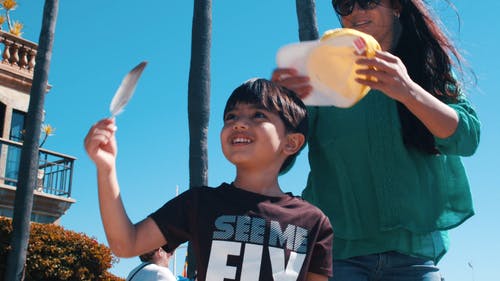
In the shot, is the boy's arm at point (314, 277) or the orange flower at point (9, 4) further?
the orange flower at point (9, 4)

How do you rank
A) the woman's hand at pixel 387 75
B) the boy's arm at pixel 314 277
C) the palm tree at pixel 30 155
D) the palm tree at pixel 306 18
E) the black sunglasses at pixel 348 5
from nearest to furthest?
the woman's hand at pixel 387 75 → the boy's arm at pixel 314 277 → the black sunglasses at pixel 348 5 → the palm tree at pixel 306 18 → the palm tree at pixel 30 155

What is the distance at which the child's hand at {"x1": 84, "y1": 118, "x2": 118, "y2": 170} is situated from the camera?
2188mm

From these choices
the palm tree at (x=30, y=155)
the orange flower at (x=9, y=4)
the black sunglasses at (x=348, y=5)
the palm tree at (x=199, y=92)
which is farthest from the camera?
the orange flower at (x=9, y=4)

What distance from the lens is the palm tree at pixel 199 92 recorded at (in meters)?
9.82

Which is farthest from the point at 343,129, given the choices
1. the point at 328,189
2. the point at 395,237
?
the point at 395,237

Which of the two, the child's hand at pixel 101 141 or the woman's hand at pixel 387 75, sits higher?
the woman's hand at pixel 387 75

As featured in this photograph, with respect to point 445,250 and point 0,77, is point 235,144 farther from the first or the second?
point 0,77

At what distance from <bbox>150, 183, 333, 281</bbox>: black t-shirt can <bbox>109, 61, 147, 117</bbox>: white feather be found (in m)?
0.41

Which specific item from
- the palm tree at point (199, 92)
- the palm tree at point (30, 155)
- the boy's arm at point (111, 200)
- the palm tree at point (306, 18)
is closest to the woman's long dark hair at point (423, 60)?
the boy's arm at point (111, 200)

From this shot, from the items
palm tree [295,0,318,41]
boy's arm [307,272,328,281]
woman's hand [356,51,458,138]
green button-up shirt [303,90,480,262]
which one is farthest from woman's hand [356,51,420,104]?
palm tree [295,0,318,41]

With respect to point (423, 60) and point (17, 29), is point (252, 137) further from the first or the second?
point (17, 29)

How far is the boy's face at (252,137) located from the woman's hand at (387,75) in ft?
1.52

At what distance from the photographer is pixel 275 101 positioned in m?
2.61

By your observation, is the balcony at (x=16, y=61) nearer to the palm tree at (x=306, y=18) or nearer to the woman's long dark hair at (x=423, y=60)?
the palm tree at (x=306, y=18)
